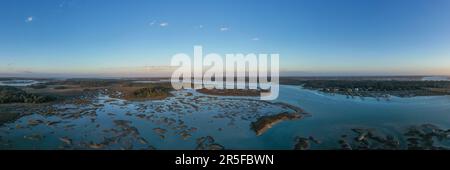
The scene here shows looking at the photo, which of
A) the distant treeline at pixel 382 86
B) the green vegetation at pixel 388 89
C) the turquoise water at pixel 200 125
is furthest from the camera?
the distant treeline at pixel 382 86

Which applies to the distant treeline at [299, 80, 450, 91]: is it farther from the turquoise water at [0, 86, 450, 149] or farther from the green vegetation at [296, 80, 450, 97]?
the turquoise water at [0, 86, 450, 149]

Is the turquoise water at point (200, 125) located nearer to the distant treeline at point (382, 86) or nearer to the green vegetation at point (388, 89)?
the green vegetation at point (388, 89)

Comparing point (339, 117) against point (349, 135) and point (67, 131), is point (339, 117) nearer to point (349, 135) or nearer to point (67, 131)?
point (349, 135)

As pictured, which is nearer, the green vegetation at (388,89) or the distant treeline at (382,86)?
the green vegetation at (388,89)

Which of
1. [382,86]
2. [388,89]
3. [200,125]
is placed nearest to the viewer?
[200,125]

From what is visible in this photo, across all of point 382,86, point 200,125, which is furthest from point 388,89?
point 200,125

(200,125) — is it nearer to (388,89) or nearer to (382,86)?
(388,89)

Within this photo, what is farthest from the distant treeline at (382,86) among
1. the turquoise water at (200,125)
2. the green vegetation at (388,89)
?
the turquoise water at (200,125)
